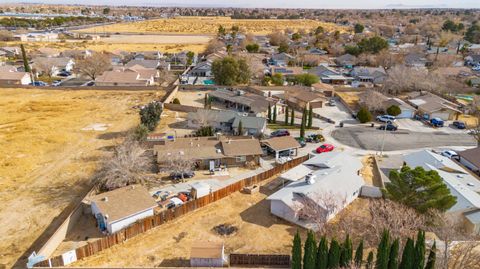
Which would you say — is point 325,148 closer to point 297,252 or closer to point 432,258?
point 432,258

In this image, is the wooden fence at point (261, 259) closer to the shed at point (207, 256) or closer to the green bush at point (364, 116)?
the shed at point (207, 256)

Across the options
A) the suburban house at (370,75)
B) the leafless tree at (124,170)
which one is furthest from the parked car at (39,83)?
the suburban house at (370,75)

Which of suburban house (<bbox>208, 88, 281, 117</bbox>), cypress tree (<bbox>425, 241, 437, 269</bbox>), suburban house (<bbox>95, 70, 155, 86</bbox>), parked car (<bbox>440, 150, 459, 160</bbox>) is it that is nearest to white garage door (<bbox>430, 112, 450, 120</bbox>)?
parked car (<bbox>440, 150, 459, 160</bbox>)

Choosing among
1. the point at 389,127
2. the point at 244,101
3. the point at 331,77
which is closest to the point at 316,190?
the point at 389,127

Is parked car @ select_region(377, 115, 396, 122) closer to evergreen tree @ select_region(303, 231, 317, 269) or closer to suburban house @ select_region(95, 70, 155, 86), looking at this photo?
evergreen tree @ select_region(303, 231, 317, 269)

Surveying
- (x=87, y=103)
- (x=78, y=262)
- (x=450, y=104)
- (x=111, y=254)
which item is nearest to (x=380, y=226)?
(x=111, y=254)

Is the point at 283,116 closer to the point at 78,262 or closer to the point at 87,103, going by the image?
the point at 87,103
